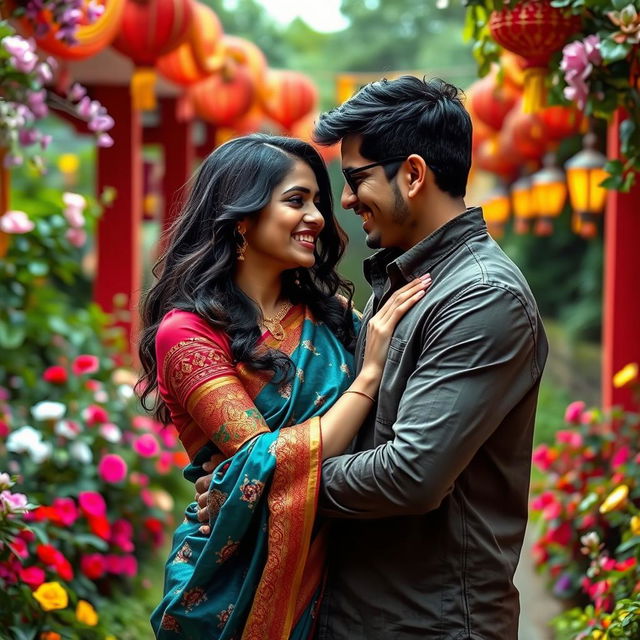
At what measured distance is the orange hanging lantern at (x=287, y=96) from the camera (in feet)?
38.2

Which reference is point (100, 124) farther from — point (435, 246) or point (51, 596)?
point (435, 246)

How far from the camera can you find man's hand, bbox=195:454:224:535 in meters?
2.77

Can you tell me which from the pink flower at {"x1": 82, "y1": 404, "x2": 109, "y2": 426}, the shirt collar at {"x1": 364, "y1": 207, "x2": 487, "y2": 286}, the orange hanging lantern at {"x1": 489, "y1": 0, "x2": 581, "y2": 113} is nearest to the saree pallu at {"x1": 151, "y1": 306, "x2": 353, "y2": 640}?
the shirt collar at {"x1": 364, "y1": 207, "x2": 487, "y2": 286}

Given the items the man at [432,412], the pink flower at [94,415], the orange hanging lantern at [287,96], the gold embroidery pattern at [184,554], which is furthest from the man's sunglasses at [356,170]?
the orange hanging lantern at [287,96]

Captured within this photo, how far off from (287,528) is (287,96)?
948 centimetres

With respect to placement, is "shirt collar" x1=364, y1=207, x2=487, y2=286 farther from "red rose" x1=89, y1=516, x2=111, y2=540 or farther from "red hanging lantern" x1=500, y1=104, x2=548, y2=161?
"red hanging lantern" x1=500, y1=104, x2=548, y2=161

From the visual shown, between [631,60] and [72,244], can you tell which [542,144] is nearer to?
[72,244]

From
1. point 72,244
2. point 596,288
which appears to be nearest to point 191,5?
point 72,244

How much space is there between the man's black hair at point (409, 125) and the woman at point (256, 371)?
28cm

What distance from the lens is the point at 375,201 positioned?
8.75ft

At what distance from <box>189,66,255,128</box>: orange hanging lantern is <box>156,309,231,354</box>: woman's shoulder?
7.54 meters

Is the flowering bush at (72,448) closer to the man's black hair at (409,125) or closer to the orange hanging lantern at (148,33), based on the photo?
the orange hanging lantern at (148,33)

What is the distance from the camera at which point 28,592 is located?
366cm

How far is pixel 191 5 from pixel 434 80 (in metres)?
4.53
